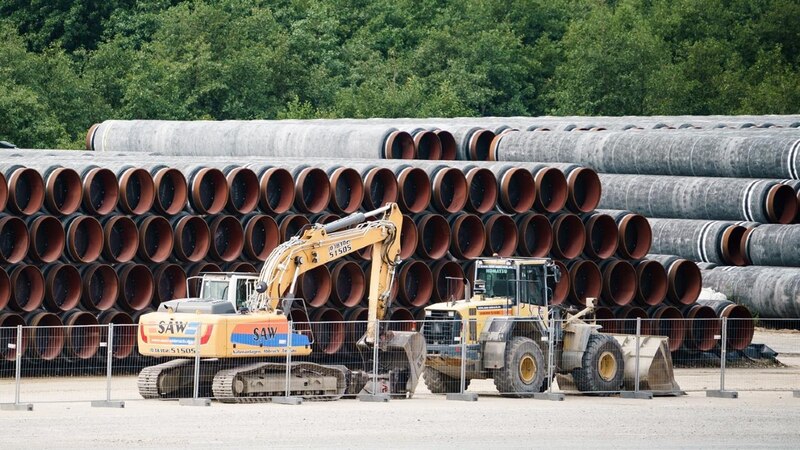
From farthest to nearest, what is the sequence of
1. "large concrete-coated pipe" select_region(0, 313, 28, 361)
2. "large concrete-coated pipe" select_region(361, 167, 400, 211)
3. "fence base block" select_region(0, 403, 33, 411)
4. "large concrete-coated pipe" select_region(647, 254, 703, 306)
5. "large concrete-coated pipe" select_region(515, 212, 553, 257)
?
"large concrete-coated pipe" select_region(647, 254, 703, 306) → "large concrete-coated pipe" select_region(515, 212, 553, 257) → "large concrete-coated pipe" select_region(361, 167, 400, 211) → "large concrete-coated pipe" select_region(0, 313, 28, 361) → "fence base block" select_region(0, 403, 33, 411)

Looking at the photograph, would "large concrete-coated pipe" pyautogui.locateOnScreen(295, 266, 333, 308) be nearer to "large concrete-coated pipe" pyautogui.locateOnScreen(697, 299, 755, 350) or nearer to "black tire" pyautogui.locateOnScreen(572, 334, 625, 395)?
"black tire" pyautogui.locateOnScreen(572, 334, 625, 395)

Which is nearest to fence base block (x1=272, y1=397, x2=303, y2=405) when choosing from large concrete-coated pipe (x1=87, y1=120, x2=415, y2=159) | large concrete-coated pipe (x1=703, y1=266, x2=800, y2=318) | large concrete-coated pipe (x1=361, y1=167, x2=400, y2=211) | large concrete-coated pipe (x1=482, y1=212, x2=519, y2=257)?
large concrete-coated pipe (x1=361, y1=167, x2=400, y2=211)

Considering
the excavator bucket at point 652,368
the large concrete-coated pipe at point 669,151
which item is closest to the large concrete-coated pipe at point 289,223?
the excavator bucket at point 652,368

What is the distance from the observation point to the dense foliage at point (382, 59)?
193 feet

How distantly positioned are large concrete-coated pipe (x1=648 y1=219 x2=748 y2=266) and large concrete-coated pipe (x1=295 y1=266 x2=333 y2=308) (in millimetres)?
11858

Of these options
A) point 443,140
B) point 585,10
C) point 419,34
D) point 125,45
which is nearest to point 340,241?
point 443,140

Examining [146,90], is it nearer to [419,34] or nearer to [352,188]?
[419,34]

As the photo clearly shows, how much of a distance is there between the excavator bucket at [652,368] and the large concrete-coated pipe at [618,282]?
5.44 metres

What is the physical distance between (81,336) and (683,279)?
40.2 ft

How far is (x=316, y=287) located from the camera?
28953 millimetres

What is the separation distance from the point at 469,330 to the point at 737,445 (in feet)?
19.4

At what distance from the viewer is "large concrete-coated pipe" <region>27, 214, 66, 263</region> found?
1043 inches

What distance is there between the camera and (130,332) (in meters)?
27.1

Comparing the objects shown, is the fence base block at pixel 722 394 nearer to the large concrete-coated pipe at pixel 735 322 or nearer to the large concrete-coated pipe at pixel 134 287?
the large concrete-coated pipe at pixel 735 322
